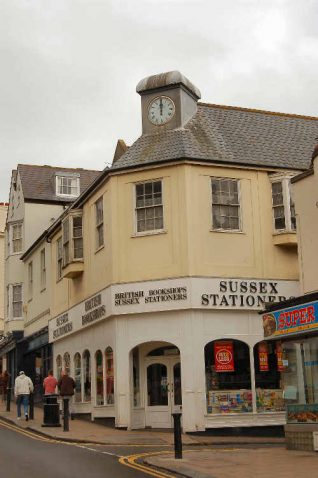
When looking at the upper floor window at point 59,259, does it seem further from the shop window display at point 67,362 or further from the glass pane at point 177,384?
the glass pane at point 177,384

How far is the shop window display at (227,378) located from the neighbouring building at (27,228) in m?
14.8

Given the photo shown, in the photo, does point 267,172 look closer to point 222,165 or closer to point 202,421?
point 222,165

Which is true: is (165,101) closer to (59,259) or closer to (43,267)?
(59,259)

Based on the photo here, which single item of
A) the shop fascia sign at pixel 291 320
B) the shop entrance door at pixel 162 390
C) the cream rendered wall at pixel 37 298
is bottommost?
the shop entrance door at pixel 162 390

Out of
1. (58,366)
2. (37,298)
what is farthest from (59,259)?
(37,298)

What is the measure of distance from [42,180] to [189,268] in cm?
1851

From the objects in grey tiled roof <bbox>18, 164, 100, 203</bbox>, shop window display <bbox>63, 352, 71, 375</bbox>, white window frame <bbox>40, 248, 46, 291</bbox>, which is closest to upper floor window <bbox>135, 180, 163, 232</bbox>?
shop window display <bbox>63, 352, 71, 375</bbox>

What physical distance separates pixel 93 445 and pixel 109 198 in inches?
313

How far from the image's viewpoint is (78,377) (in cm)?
2589

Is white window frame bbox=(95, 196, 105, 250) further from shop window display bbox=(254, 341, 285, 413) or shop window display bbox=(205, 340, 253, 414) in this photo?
shop window display bbox=(254, 341, 285, 413)

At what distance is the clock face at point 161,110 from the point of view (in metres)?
23.1

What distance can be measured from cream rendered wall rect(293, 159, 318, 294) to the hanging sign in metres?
4.31

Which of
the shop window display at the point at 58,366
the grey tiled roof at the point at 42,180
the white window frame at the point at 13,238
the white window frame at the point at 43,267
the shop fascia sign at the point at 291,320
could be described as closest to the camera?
the shop fascia sign at the point at 291,320

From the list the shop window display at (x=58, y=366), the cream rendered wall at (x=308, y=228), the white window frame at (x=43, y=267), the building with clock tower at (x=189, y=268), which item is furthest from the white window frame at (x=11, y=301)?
the cream rendered wall at (x=308, y=228)
